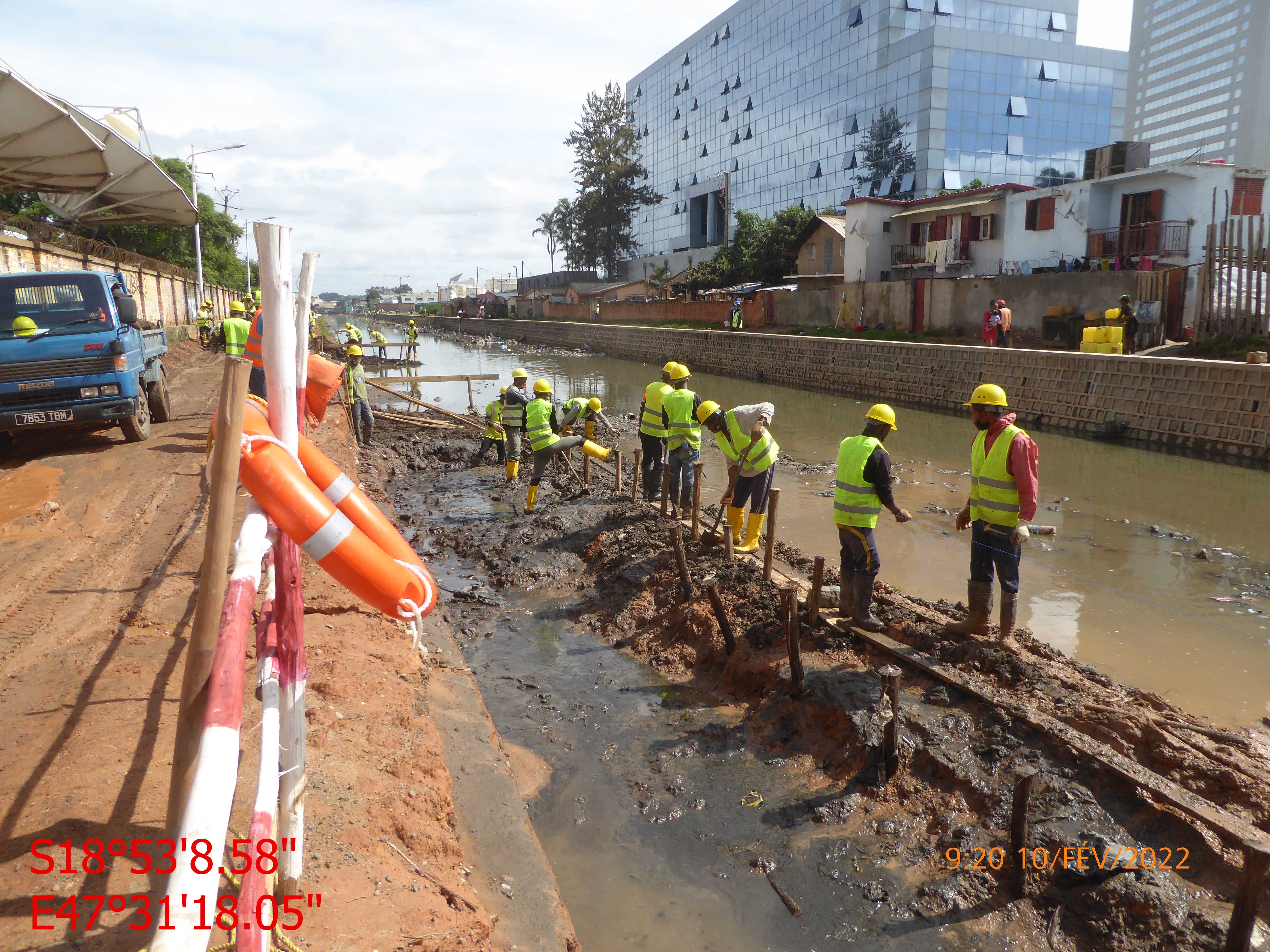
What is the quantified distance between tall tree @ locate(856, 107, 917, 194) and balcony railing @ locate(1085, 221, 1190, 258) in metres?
20.5

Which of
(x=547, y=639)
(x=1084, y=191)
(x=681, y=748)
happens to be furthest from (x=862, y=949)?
(x=1084, y=191)

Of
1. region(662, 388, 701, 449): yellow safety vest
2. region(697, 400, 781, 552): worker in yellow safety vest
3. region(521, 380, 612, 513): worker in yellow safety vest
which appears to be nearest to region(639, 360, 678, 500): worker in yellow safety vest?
region(662, 388, 701, 449): yellow safety vest

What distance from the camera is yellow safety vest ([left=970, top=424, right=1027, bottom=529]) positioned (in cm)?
579

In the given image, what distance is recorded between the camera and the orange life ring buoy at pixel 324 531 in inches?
84.7

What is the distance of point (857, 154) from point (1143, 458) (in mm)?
39685

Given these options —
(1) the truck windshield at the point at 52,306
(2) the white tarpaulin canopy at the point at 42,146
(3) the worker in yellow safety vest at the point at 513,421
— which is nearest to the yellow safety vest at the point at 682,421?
(3) the worker in yellow safety vest at the point at 513,421

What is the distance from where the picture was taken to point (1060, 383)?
61.4 ft

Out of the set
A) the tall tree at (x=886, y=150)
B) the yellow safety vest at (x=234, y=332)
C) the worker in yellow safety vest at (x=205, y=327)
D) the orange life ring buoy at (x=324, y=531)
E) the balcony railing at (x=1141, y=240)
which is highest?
the tall tree at (x=886, y=150)

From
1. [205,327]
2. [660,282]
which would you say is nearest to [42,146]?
[205,327]

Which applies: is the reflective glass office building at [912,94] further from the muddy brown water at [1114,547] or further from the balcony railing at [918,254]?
the muddy brown water at [1114,547]

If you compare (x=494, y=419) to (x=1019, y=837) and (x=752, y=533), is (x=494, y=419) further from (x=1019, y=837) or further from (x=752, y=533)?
(x=1019, y=837)

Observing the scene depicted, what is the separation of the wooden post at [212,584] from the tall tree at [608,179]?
243ft

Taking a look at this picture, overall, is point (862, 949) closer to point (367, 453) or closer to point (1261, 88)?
point (367, 453)

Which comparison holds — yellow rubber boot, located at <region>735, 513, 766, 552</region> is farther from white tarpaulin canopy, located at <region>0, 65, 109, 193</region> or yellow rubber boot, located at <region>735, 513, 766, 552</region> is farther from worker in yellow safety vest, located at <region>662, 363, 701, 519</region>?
white tarpaulin canopy, located at <region>0, 65, 109, 193</region>
